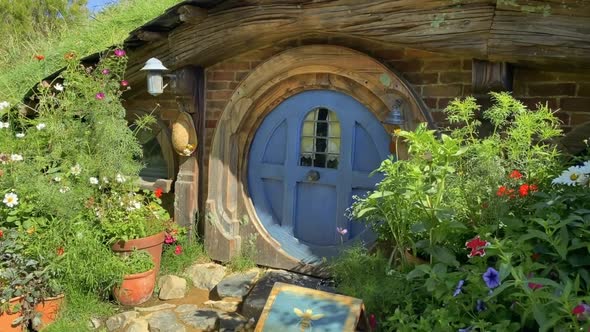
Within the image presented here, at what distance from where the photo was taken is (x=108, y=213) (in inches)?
165

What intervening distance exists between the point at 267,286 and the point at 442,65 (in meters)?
2.33

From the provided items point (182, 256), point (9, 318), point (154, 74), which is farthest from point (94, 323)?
point (154, 74)

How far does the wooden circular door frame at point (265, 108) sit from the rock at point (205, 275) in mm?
156

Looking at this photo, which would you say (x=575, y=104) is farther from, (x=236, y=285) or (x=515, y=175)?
(x=236, y=285)

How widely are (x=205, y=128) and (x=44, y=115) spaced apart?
1.51m

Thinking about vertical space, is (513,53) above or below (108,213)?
above

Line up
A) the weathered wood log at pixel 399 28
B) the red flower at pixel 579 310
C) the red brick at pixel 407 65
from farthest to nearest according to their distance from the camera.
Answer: the red brick at pixel 407 65 → the weathered wood log at pixel 399 28 → the red flower at pixel 579 310

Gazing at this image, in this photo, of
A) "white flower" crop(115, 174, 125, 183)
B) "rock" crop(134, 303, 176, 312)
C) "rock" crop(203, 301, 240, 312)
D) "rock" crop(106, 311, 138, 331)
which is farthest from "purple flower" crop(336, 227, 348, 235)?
"white flower" crop(115, 174, 125, 183)

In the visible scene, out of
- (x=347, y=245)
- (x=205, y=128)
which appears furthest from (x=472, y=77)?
(x=205, y=128)

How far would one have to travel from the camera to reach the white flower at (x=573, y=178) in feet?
7.62

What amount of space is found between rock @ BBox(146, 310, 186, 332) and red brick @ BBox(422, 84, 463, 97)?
2686 millimetres

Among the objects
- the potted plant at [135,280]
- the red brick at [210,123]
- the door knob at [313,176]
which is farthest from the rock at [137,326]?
the red brick at [210,123]

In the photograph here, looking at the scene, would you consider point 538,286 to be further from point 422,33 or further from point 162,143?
point 162,143

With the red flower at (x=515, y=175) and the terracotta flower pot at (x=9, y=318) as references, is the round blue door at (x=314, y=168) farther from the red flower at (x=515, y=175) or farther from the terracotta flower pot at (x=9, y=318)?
the terracotta flower pot at (x=9, y=318)
